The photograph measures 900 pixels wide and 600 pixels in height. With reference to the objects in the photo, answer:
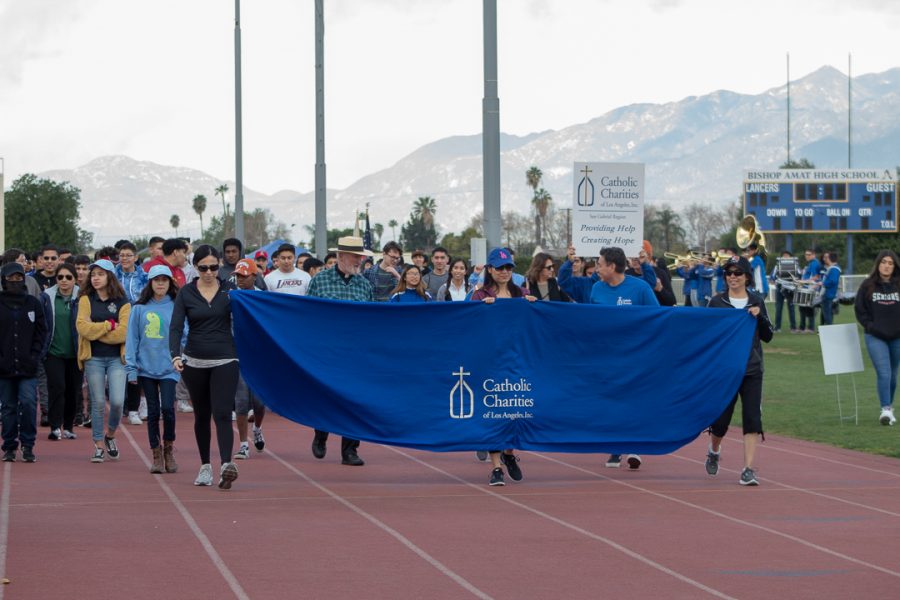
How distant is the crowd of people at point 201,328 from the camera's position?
38.5 feet

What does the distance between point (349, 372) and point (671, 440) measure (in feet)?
9.10

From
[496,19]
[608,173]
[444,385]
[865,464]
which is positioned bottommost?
[865,464]

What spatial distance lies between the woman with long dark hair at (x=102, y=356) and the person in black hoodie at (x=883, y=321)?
8021 millimetres

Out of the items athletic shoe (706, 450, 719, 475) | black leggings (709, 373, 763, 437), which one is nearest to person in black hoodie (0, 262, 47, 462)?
athletic shoe (706, 450, 719, 475)

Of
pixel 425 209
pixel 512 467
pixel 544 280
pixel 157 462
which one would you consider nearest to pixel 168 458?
pixel 157 462

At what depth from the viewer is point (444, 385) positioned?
12.2m

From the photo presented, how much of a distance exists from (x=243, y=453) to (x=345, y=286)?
6.15 ft

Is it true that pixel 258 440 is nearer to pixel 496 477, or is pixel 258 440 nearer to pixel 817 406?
pixel 496 477

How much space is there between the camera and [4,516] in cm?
992

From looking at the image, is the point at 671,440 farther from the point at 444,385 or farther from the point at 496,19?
the point at 496,19

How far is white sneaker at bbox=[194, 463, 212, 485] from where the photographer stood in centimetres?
1156

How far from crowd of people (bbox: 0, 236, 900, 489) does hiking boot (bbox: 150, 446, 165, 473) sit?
0.5 inches

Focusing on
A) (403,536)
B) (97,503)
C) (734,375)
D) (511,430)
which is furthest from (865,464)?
(97,503)

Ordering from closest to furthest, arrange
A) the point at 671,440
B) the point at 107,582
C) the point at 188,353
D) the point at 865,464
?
the point at 107,582, the point at 188,353, the point at 671,440, the point at 865,464
